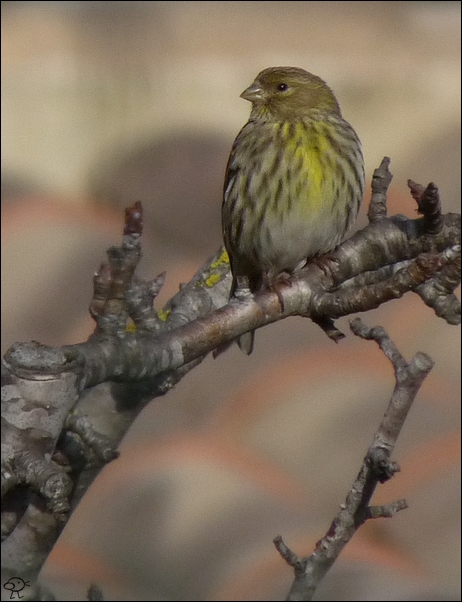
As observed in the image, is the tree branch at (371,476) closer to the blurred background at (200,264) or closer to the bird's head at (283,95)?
the bird's head at (283,95)

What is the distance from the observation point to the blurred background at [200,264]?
3.33m

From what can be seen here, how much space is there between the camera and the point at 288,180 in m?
2.88

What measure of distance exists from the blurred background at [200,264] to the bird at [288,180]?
0.55 meters

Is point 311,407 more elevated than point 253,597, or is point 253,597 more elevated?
point 311,407

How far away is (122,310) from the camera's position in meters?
1.80

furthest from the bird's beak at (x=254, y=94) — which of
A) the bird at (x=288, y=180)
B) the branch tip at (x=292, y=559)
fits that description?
the branch tip at (x=292, y=559)

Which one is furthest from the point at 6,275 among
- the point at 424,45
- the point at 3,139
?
the point at 424,45

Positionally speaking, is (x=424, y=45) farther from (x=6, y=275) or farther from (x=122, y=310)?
(x=122, y=310)

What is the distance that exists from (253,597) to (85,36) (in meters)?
1.67

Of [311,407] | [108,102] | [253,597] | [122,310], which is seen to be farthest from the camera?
[108,102]

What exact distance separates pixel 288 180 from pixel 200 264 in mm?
823

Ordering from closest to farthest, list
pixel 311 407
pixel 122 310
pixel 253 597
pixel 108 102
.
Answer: pixel 122 310 → pixel 253 597 → pixel 311 407 → pixel 108 102

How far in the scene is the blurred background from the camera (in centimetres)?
333
